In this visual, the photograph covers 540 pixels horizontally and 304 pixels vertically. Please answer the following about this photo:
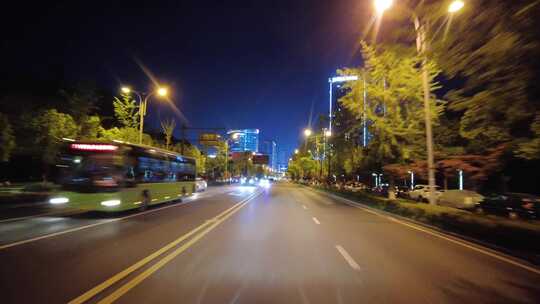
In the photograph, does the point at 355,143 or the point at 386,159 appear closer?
the point at 386,159

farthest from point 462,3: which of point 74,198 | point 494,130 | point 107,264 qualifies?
point 74,198

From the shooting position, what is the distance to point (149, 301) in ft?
18.7

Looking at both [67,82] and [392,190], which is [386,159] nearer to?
[392,190]

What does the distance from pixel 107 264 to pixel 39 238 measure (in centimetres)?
427

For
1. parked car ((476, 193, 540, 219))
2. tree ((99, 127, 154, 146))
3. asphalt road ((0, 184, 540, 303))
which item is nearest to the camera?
asphalt road ((0, 184, 540, 303))

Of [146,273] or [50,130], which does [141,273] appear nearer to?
[146,273]

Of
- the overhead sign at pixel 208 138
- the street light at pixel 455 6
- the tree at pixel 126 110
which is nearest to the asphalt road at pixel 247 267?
the street light at pixel 455 6

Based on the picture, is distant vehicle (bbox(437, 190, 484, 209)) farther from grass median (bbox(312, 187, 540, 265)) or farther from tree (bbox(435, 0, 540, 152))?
tree (bbox(435, 0, 540, 152))

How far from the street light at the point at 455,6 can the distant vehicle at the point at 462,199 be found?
2225cm

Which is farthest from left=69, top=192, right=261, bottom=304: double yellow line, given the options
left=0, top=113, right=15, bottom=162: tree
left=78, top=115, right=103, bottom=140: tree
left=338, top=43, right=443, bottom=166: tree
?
left=78, top=115, right=103, bottom=140: tree

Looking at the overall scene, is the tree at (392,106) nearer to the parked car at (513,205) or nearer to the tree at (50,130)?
the parked car at (513,205)

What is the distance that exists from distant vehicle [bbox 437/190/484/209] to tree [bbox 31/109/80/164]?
92.7 ft

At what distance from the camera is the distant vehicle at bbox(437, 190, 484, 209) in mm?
27078

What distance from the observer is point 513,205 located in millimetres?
23078
